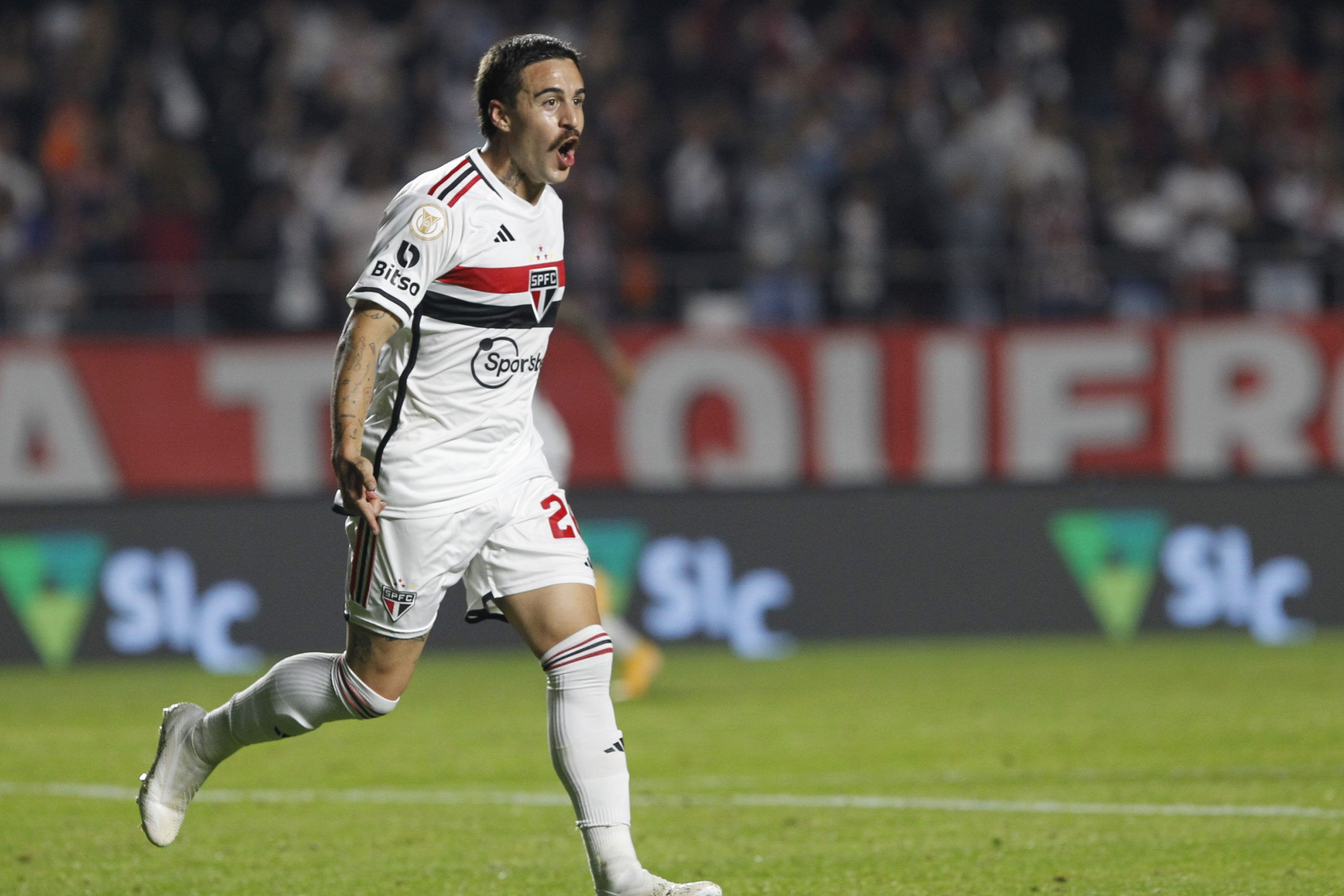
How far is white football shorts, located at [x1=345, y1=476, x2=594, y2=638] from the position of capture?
5.02m

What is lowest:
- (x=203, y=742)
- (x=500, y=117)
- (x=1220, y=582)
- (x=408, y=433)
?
(x=1220, y=582)

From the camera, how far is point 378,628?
5070 millimetres

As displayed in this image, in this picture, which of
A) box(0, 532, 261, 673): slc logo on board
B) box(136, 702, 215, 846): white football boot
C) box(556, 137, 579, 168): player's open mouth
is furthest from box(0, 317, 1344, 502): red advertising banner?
box(556, 137, 579, 168): player's open mouth

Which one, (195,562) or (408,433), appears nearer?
(408,433)

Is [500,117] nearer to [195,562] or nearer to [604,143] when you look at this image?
[195,562]

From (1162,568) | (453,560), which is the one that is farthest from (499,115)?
(1162,568)

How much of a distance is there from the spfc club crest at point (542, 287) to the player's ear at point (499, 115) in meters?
0.37

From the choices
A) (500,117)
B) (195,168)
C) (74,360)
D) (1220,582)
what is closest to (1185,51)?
(1220,582)

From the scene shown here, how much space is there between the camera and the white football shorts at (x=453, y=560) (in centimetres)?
502

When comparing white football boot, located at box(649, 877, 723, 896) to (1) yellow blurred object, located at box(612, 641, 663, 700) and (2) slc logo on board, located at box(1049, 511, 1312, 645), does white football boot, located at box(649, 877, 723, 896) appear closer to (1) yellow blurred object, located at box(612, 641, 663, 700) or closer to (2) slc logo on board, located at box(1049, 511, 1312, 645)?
(1) yellow blurred object, located at box(612, 641, 663, 700)

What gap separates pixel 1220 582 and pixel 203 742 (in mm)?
9124

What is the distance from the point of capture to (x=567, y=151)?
5047mm

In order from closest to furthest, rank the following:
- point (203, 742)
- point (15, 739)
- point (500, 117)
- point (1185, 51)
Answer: point (500, 117), point (203, 742), point (15, 739), point (1185, 51)

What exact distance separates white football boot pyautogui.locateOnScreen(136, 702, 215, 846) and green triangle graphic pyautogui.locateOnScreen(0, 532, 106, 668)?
7.52 metres
